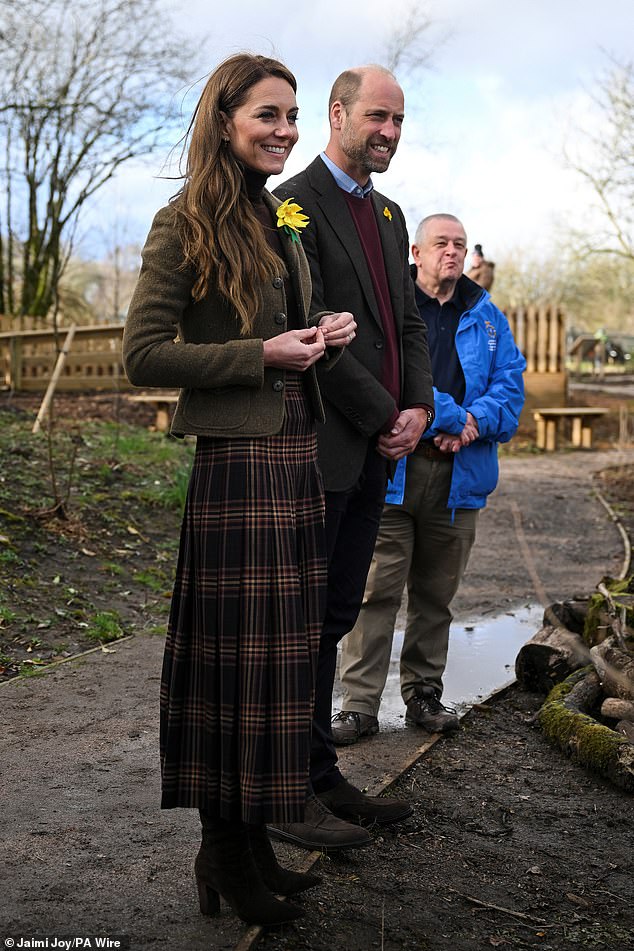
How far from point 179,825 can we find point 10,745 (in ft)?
3.38

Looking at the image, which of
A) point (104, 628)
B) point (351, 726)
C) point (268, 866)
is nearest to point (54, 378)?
point (104, 628)

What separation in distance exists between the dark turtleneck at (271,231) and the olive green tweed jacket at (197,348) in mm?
69

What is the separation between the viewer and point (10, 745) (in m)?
4.23

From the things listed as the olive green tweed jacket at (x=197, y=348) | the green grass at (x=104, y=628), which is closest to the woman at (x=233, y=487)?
the olive green tweed jacket at (x=197, y=348)

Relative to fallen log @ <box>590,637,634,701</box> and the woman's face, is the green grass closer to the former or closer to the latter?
fallen log @ <box>590,637,634,701</box>

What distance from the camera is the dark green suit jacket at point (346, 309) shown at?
346 centimetres

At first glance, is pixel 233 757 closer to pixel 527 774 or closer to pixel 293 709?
pixel 293 709

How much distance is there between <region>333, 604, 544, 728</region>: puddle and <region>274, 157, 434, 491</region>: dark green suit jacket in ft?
5.51

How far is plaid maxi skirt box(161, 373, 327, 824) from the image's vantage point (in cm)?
279

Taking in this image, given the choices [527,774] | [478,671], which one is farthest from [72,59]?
[527,774]

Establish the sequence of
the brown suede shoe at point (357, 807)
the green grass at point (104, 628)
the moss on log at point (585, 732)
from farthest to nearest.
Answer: the green grass at point (104, 628)
the moss on log at point (585, 732)
the brown suede shoe at point (357, 807)

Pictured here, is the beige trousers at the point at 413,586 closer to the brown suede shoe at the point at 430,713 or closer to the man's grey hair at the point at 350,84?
the brown suede shoe at the point at 430,713

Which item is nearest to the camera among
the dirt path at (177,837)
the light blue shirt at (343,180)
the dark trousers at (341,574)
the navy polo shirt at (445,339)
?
the dirt path at (177,837)

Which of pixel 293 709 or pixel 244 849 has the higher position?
pixel 293 709
